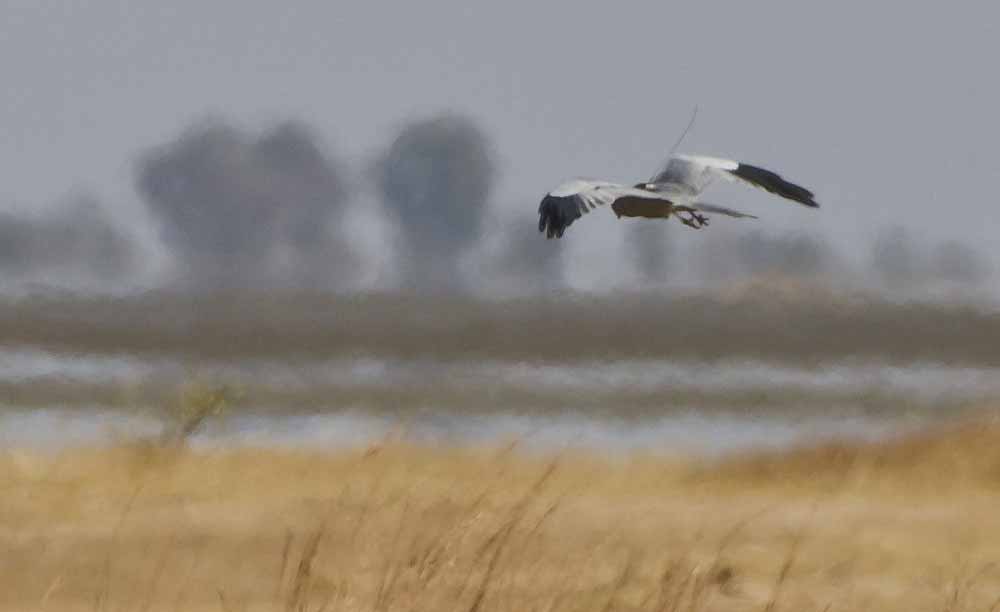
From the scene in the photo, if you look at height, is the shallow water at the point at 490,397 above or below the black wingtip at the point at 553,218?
below

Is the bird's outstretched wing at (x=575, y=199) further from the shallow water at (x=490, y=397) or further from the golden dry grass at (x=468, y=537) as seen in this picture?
the shallow water at (x=490, y=397)

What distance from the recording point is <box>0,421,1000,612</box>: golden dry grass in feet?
20.6

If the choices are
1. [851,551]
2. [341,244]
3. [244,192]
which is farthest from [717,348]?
[244,192]

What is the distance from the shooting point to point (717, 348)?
25109 mm

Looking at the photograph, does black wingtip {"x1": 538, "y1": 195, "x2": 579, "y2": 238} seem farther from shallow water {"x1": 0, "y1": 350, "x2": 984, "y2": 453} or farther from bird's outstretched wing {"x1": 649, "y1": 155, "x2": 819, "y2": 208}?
shallow water {"x1": 0, "y1": 350, "x2": 984, "y2": 453}

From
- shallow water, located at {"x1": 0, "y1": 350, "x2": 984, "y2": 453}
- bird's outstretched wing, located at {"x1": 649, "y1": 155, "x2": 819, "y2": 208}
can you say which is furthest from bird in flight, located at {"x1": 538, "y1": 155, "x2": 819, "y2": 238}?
shallow water, located at {"x1": 0, "y1": 350, "x2": 984, "y2": 453}

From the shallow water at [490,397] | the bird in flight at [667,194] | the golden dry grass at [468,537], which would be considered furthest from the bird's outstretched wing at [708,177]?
the shallow water at [490,397]

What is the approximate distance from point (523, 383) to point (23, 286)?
4.96 meters

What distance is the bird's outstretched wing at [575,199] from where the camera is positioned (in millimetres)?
11289

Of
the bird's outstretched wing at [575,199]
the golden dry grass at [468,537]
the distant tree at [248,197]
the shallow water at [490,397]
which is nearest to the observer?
the golden dry grass at [468,537]

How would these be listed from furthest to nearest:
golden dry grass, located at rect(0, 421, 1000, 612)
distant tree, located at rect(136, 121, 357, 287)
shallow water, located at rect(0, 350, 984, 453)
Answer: distant tree, located at rect(136, 121, 357, 287)
shallow water, located at rect(0, 350, 984, 453)
golden dry grass, located at rect(0, 421, 1000, 612)

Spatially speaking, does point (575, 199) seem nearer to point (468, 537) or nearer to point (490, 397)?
point (468, 537)

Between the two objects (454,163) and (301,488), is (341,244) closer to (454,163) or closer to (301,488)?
(301,488)

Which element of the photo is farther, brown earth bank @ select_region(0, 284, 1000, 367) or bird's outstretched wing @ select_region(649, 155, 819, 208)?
brown earth bank @ select_region(0, 284, 1000, 367)
